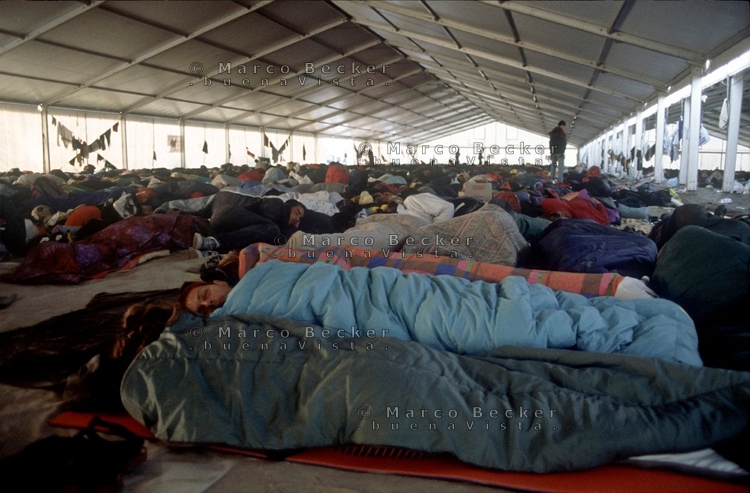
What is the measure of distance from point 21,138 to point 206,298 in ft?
36.5

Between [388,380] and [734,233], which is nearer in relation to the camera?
[388,380]

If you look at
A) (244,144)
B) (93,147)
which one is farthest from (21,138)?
(244,144)

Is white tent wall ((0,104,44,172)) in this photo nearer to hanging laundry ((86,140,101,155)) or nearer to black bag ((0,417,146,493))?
hanging laundry ((86,140,101,155))

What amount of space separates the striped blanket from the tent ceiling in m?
3.20

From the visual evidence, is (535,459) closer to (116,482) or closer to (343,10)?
(116,482)

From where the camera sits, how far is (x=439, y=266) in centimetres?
235

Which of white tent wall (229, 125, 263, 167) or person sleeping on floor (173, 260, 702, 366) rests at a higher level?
white tent wall (229, 125, 263, 167)

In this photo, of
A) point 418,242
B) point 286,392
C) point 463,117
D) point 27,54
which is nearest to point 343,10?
point 27,54

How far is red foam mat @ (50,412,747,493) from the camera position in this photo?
1190mm

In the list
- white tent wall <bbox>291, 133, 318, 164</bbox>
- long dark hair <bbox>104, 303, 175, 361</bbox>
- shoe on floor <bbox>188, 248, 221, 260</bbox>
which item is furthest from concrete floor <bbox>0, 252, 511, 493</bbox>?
white tent wall <bbox>291, 133, 318, 164</bbox>

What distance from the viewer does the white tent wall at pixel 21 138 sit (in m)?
10.2

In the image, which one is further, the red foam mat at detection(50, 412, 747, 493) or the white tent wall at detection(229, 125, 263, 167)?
the white tent wall at detection(229, 125, 263, 167)

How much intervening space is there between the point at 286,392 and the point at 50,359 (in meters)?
1.24

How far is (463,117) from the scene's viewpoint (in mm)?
22969
